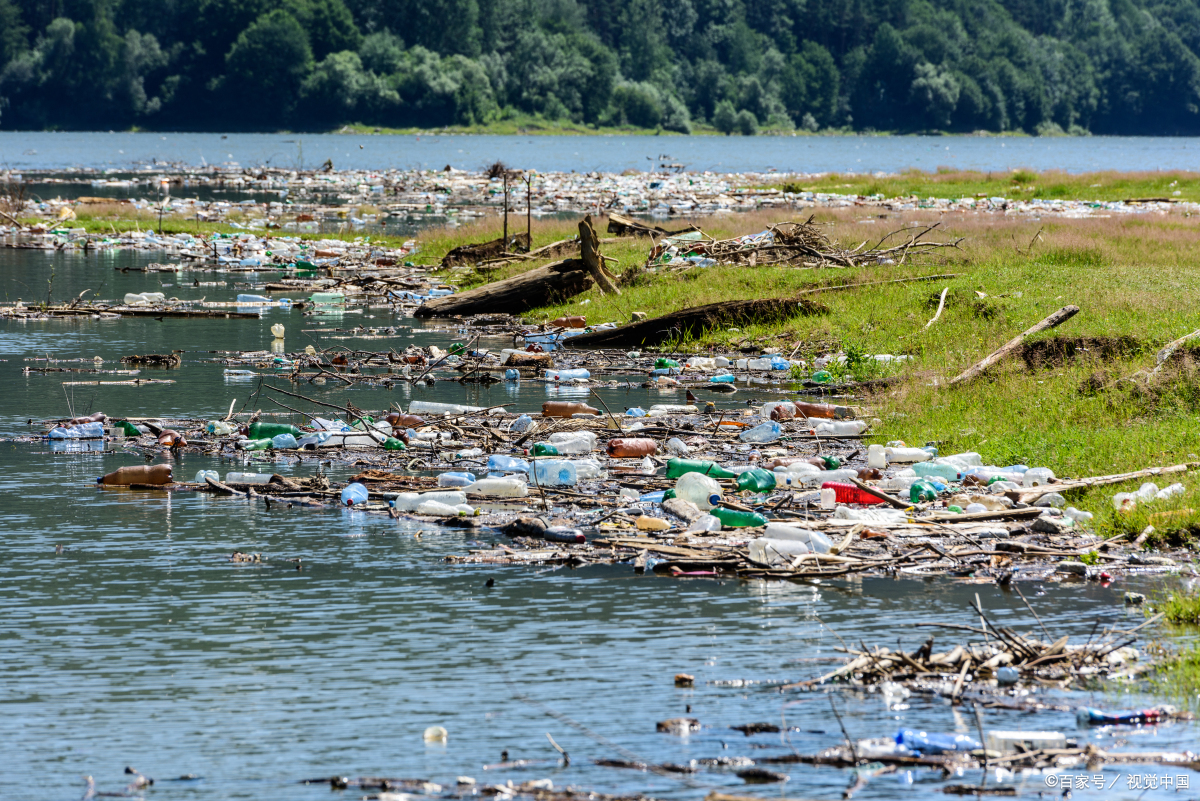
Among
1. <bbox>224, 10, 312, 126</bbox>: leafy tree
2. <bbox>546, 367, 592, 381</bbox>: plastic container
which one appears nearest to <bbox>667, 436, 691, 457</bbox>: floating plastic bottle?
<bbox>546, 367, 592, 381</bbox>: plastic container

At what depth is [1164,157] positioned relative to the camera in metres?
96.4

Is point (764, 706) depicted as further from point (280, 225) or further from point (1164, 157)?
point (1164, 157)

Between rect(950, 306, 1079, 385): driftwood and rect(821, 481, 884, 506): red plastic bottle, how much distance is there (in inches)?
171

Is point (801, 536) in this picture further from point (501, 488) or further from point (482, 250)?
point (482, 250)

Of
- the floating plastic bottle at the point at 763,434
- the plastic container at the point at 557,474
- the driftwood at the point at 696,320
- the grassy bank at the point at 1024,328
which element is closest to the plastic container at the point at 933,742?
the grassy bank at the point at 1024,328

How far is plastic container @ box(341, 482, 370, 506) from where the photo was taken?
9945mm

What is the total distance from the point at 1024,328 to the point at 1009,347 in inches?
72.4

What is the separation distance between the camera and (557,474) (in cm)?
1049

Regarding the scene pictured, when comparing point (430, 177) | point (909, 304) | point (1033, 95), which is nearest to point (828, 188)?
A: point (430, 177)

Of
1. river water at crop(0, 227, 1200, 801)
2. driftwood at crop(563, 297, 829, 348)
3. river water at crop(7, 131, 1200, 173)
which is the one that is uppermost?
river water at crop(7, 131, 1200, 173)

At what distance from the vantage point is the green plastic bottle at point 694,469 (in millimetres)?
10352

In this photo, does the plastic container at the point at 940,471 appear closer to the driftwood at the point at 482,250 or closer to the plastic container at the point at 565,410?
the plastic container at the point at 565,410

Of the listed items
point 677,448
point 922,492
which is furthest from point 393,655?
point 677,448

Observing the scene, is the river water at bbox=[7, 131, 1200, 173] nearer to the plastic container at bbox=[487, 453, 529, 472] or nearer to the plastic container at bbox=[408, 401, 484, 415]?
the plastic container at bbox=[408, 401, 484, 415]
